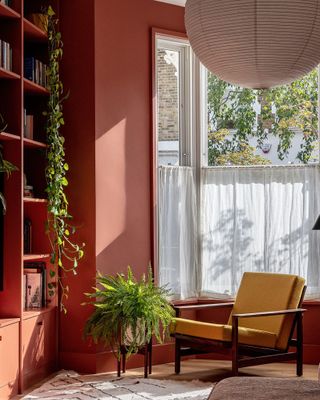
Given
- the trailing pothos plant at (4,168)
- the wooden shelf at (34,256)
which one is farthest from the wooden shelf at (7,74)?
the wooden shelf at (34,256)

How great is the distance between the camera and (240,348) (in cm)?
599

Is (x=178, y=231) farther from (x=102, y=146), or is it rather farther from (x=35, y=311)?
(x=35, y=311)

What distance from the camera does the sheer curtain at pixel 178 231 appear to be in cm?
692

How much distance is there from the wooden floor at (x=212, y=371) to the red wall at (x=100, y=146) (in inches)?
16.7

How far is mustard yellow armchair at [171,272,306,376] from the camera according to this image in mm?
5871

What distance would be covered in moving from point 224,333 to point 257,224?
143 cm

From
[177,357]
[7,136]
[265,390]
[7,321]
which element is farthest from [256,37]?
[177,357]

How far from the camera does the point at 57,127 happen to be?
6.23m

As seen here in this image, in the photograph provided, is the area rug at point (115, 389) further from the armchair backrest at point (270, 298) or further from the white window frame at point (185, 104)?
the white window frame at point (185, 104)

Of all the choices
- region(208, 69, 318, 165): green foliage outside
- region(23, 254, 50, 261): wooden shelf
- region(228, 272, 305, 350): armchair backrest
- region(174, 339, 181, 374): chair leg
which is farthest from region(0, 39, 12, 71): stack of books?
region(228, 272, 305, 350): armchair backrest

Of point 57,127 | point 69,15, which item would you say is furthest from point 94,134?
point 69,15

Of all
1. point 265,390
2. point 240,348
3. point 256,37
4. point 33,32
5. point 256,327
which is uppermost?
point 33,32

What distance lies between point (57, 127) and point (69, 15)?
37.8 inches

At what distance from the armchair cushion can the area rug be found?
0.37 m
